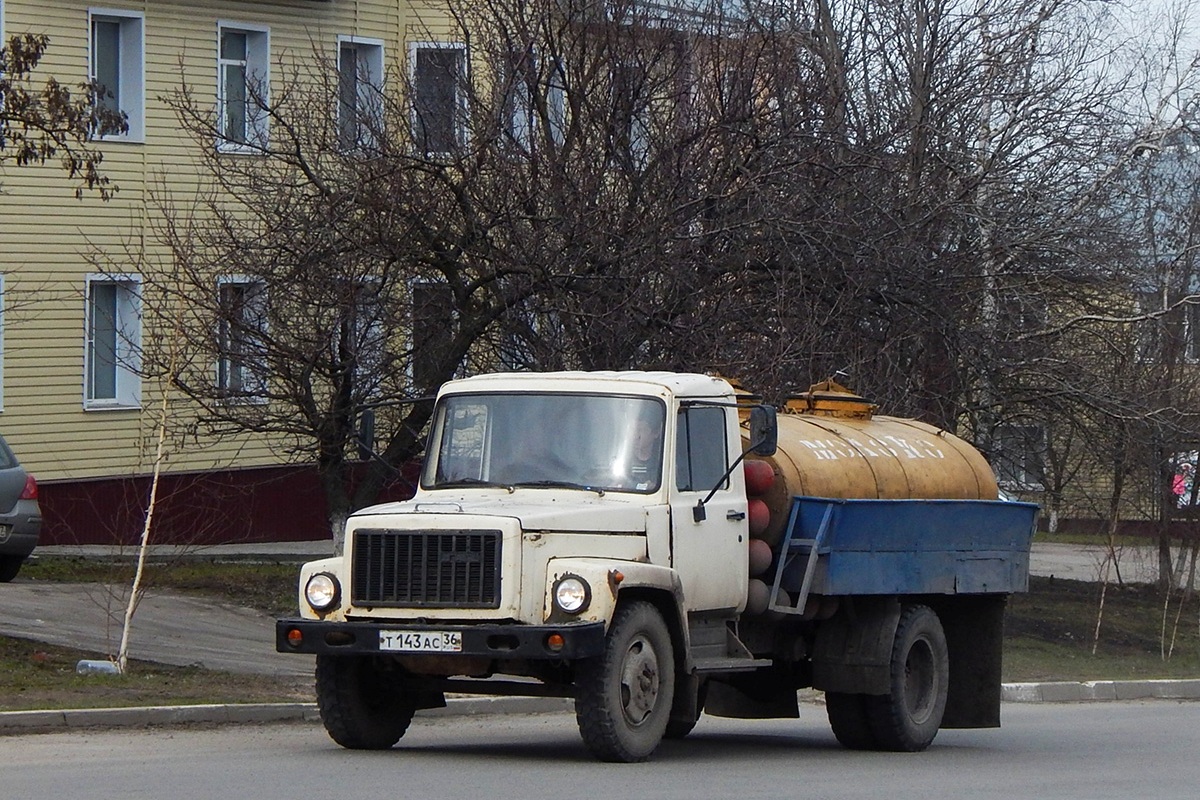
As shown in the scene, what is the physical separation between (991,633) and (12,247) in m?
16.5

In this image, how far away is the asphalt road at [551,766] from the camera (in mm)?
9789

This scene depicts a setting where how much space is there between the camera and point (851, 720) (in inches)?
527

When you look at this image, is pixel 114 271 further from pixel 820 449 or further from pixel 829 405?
pixel 820 449

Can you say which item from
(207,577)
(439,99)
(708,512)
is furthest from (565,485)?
(207,577)

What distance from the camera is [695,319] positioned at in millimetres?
18062

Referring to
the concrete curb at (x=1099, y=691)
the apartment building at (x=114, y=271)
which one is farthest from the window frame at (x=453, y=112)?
the concrete curb at (x=1099, y=691)

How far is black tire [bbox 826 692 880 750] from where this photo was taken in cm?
1332

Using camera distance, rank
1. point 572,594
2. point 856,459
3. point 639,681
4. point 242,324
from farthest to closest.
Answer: point 242,324
point 856,459
point 639,681
point 572,594

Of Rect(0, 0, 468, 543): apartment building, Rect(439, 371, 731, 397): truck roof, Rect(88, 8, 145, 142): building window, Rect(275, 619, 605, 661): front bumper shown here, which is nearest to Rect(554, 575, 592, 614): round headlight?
Rect(275, 619, 605, 661): front bumper

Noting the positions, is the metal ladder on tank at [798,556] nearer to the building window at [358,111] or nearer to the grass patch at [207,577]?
the building window at [358,111]

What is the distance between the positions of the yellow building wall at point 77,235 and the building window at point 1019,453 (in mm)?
10184

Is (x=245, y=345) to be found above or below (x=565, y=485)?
above

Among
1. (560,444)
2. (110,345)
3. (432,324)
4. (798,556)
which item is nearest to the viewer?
(560,444)

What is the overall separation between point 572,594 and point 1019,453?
47.3 ft
